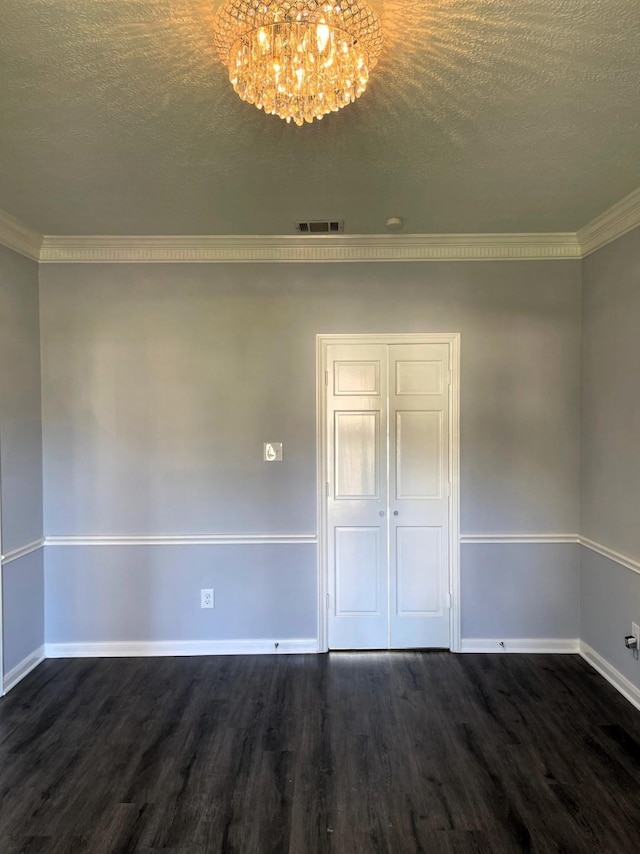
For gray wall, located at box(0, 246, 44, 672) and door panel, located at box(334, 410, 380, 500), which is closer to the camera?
gray wall, located at box(0, 246, 44, 672)

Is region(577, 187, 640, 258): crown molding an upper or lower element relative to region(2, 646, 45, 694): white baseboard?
upper

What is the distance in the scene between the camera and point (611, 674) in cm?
271

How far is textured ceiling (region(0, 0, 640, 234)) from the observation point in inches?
54.2

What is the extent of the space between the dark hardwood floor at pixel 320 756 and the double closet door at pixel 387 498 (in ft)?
0.86

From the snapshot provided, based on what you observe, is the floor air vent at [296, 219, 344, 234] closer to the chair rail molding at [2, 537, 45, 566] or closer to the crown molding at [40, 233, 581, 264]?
the crown molding at [40, 233, 581, 264]

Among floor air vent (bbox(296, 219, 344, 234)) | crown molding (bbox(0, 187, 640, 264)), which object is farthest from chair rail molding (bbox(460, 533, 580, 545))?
floor air vent (bbox(296, 219, 344, 234))

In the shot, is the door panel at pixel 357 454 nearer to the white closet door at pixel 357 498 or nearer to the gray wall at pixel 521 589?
the white closet door at pixel 357 498

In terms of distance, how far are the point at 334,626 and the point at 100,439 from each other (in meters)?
2.03

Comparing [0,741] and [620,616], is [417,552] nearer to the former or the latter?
[620,616]

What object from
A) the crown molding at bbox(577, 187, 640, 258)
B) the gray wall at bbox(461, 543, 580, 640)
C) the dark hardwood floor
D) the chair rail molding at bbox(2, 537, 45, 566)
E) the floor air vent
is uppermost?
the floor air vent

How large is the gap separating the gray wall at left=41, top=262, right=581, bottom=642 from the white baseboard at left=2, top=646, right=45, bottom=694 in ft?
0.44

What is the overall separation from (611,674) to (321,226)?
3235 millimetres

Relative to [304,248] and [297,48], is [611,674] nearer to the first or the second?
[304,248]

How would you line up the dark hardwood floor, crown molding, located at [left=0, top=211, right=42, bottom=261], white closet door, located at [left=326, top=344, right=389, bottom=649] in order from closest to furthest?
the dark hardwood floor
crown molding, located at [left=0, top=211, right=42, bottom=261]
white closet door, located at [left=326, top=344, right=389, bottom=649]
